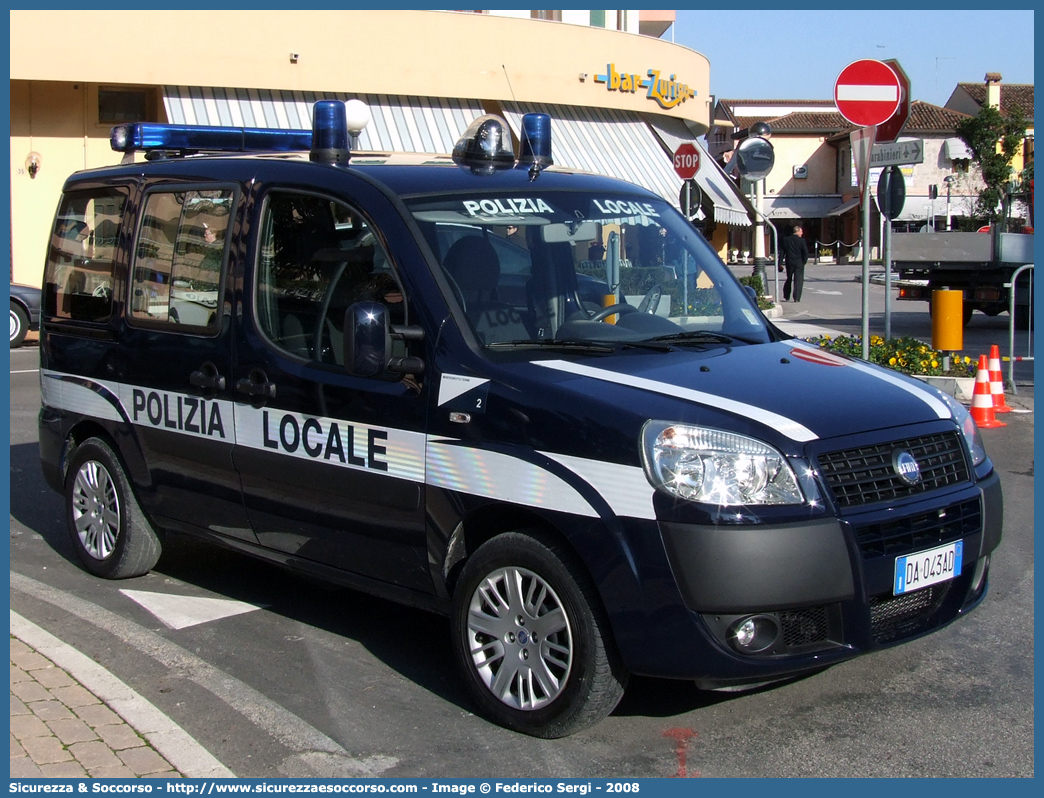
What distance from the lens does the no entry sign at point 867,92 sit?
10086 millimetres

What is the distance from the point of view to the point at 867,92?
1012 centimetres

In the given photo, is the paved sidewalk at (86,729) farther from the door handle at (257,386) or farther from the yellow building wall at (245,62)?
the yellow building wall at (245,62)

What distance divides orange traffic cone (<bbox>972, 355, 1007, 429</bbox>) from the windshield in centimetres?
613

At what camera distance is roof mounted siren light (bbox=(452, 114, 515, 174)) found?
537cm

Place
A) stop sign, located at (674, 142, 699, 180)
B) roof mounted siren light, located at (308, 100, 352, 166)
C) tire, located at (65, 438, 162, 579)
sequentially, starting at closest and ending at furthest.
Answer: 1. roof mounted siren light, located at (308, 100, 352, 166)
2. tire, located at (65, 438, 162, 579)
3. stop sign, located at (674, 142, 699, 180)

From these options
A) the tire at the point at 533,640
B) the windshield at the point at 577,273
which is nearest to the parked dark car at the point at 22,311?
the windshield at the point at 577,273

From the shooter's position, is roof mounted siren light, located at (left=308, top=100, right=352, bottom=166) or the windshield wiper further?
roof mounted siren light, located at (left=308, top=100, right=352, bottom=166)

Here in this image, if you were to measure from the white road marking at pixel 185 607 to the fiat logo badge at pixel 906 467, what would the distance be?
3140 millimetres

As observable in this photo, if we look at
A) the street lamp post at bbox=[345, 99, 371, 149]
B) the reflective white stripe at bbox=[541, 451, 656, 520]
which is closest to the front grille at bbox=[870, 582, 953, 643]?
the reflective white stripe at bbox=[541, 451, 656, 520]

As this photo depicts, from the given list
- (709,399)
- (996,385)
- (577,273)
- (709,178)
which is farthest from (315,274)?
(709,178)

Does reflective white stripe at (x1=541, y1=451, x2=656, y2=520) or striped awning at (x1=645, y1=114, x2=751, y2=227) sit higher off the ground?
striped awning at (x1=645, y1=114, x2=751, y2=227)

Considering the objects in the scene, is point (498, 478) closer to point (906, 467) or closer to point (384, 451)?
point (384, 451)

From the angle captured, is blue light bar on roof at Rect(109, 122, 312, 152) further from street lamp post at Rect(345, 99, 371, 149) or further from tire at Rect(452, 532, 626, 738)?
tire at Rect(452, 532, 626, 738)
